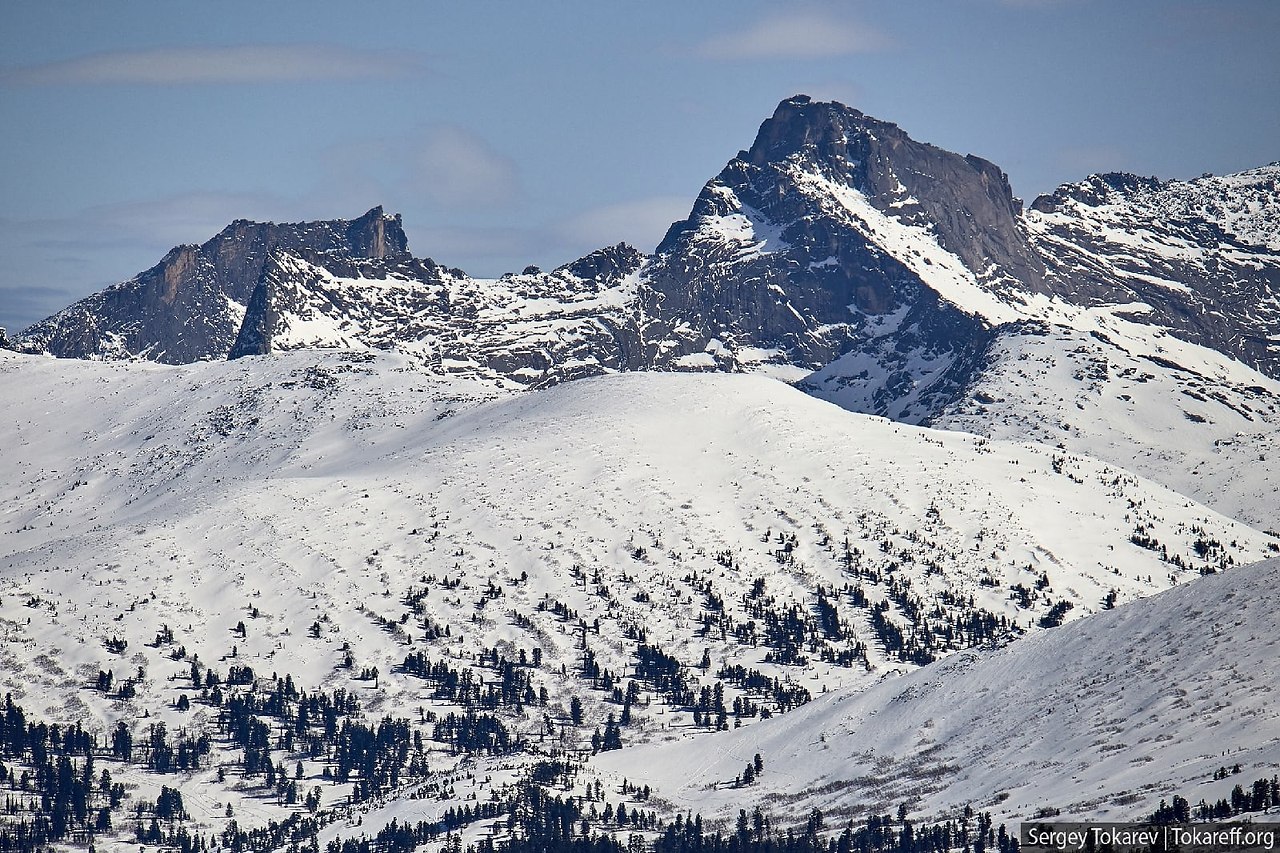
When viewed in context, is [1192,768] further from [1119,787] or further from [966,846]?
[966,846]

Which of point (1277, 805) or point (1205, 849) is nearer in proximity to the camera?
point (1205, 849)

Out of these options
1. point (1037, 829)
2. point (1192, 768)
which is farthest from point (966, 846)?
point (1192, 768)

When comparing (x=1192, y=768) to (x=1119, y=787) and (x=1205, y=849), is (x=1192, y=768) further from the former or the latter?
(x=1205, y=849)

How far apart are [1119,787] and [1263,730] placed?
1599 cm

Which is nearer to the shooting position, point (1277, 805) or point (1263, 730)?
point (1277, 805)

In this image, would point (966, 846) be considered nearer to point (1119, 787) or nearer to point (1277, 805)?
point (1119, 787)

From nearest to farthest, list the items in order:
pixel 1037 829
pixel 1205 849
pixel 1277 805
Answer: pixel 1205 849
pixel 1277 805
pixel 1037 829

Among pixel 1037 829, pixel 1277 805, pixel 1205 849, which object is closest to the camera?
pixel 1205 849

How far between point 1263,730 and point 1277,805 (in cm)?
2556

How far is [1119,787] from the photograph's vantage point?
196m

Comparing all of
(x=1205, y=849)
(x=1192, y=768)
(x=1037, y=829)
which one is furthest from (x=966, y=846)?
(x=1205, y=849)

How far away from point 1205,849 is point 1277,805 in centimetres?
1428

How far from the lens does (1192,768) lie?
193 metres

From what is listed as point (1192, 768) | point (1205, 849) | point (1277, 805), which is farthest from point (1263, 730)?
point (1205, 849)
